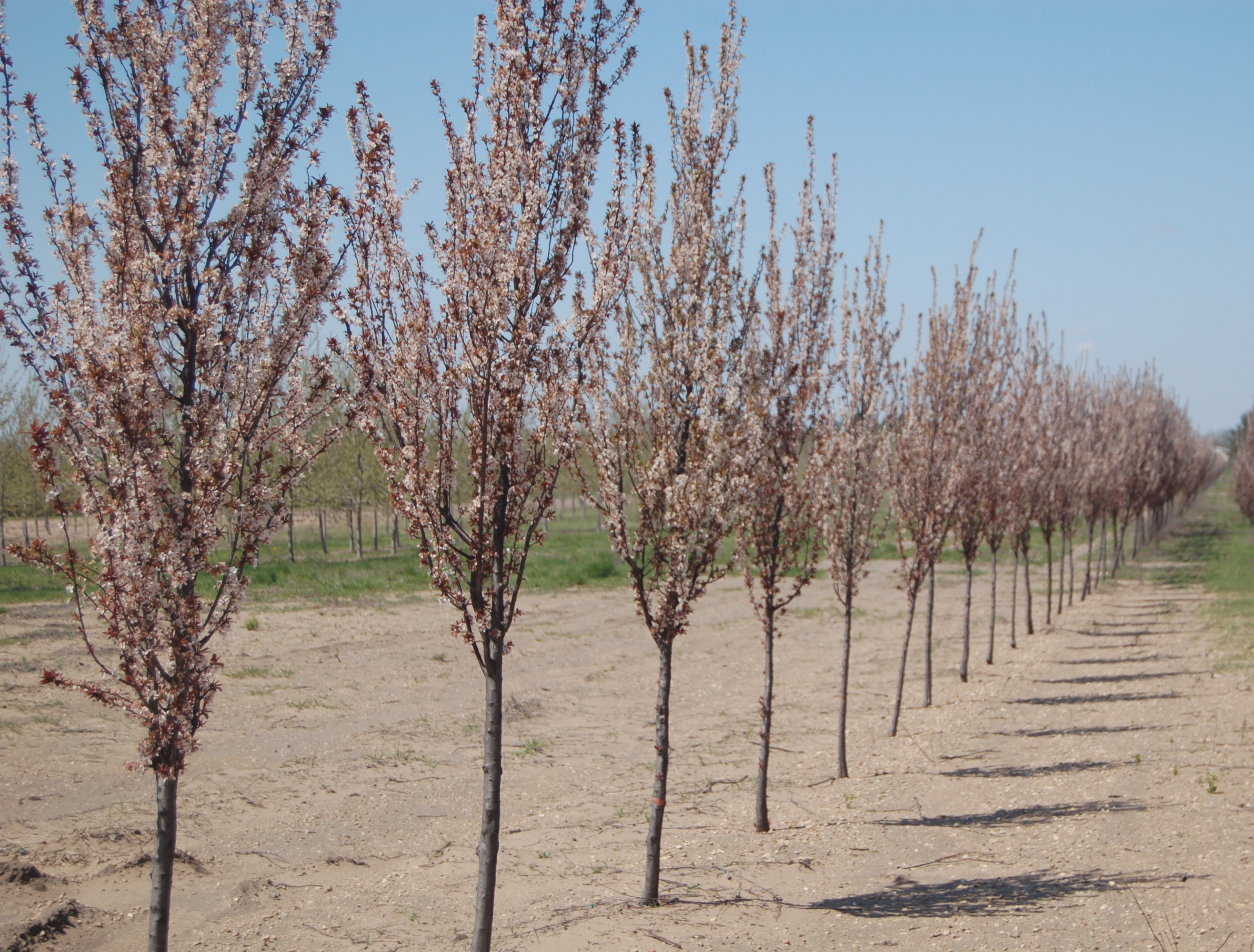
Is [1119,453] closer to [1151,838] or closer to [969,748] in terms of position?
[969,748]

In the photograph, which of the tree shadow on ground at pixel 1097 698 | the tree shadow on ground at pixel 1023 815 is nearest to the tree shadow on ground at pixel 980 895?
the tree shadow on ground at pixel 1023 815

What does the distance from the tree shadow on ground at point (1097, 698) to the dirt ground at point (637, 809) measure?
0.10 metres

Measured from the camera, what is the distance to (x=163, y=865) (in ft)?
15.9

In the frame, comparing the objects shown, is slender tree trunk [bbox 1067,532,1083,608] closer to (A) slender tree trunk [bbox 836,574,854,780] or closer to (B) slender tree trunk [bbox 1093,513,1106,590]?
(B) slender tree trunk [bbox 1093,513,1106,590]

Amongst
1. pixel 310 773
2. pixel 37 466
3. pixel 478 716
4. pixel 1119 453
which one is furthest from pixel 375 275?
pixel 1119 453

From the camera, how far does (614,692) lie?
16172 millimetres

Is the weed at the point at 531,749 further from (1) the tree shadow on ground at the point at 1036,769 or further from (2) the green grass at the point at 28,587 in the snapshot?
(2) the green grass at the point at 28,587

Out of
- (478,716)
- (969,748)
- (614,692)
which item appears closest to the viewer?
(969,748)

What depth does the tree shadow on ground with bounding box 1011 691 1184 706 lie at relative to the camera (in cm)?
1436

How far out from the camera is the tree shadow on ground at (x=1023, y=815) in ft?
30.6

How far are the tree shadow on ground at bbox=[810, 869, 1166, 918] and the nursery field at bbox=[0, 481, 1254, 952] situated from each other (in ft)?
0.11

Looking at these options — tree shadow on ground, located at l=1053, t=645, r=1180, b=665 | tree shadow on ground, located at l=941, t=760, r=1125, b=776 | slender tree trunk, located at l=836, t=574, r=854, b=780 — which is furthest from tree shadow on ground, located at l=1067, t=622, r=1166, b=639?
slender tree trunk, located at l=836, t=574, r=854, b=780

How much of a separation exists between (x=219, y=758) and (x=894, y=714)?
9018 mm

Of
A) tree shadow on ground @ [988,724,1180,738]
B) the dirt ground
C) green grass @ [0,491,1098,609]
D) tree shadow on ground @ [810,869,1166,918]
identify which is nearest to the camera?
the dirt ground
